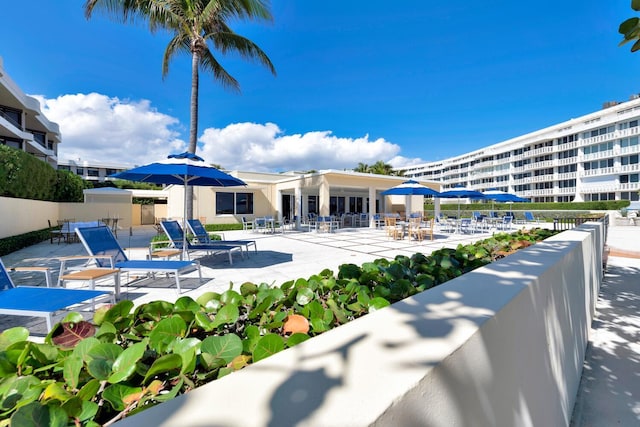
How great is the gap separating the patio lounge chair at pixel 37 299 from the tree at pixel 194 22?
26.2 ft

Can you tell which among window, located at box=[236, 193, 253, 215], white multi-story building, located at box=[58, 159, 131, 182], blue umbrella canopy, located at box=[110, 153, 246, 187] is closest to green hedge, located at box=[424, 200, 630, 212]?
window, located at box=[236, 193, 253, 215]

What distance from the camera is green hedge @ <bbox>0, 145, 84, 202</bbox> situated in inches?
472

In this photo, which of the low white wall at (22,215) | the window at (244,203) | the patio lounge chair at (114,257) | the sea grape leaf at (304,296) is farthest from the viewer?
the window at (244,203)

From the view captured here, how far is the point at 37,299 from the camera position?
3004 mm

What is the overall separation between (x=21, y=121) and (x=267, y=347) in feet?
125

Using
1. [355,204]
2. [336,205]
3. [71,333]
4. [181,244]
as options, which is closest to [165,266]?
[181,244]

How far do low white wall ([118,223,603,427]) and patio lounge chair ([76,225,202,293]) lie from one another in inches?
182

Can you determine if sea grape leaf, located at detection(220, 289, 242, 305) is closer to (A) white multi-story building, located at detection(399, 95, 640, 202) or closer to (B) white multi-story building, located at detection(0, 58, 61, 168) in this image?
Answer: (B) white multi-story building, located at detection(0, 58, 61, 168)

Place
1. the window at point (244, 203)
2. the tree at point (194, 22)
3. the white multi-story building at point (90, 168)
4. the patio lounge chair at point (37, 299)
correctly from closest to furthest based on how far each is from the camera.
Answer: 1. the patio lounge chair at point (37, 299)
2. the tree at point (194, 22)
3. the window at point (244, 203)
4. the white multi-story building at point (90, 168)

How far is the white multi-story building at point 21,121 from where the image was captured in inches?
885

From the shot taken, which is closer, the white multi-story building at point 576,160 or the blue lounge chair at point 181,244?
the blue lounge chair at point 181,244

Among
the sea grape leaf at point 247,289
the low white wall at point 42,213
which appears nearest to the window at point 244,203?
the low white wall at point 42,213

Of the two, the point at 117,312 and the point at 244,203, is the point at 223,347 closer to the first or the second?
the point at 117,312

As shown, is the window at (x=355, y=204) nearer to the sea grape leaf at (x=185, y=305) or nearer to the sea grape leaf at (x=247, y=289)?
the sea grape leaf at (x=247, y=289)
